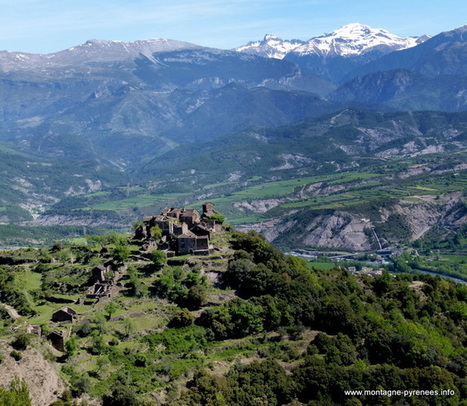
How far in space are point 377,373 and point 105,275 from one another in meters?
36.3

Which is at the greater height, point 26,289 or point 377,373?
point 26,289

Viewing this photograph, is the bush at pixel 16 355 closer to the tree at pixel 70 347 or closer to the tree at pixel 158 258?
the tree at pixel 70 347

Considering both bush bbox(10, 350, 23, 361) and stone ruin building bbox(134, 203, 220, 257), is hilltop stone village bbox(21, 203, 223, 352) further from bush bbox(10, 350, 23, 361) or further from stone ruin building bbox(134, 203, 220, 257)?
bush bbox(10, 350, 23, 361)

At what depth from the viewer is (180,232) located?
93875mm

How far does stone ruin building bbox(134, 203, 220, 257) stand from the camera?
89.0 meters

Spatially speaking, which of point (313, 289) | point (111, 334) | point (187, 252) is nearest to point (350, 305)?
point (313, 289)

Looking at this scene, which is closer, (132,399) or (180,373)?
(132,399)

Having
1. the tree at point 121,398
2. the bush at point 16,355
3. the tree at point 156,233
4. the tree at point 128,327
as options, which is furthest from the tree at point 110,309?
the tree at point 156,233

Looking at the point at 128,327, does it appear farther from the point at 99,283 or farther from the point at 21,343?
the point at 21,343

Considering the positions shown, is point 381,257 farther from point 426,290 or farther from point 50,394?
point 50,394

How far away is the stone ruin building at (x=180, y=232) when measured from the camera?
89.0 metres

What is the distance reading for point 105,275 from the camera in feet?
268

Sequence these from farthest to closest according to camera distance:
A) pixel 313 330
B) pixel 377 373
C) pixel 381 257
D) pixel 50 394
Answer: pixel 381 257 → pixel 313 330 → pixel 377 373 → pixel 50 394

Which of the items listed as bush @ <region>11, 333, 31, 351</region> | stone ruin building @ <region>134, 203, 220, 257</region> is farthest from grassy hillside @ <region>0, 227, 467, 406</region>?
stone ruin building @ <region>134, 203, 220, 257</region>
